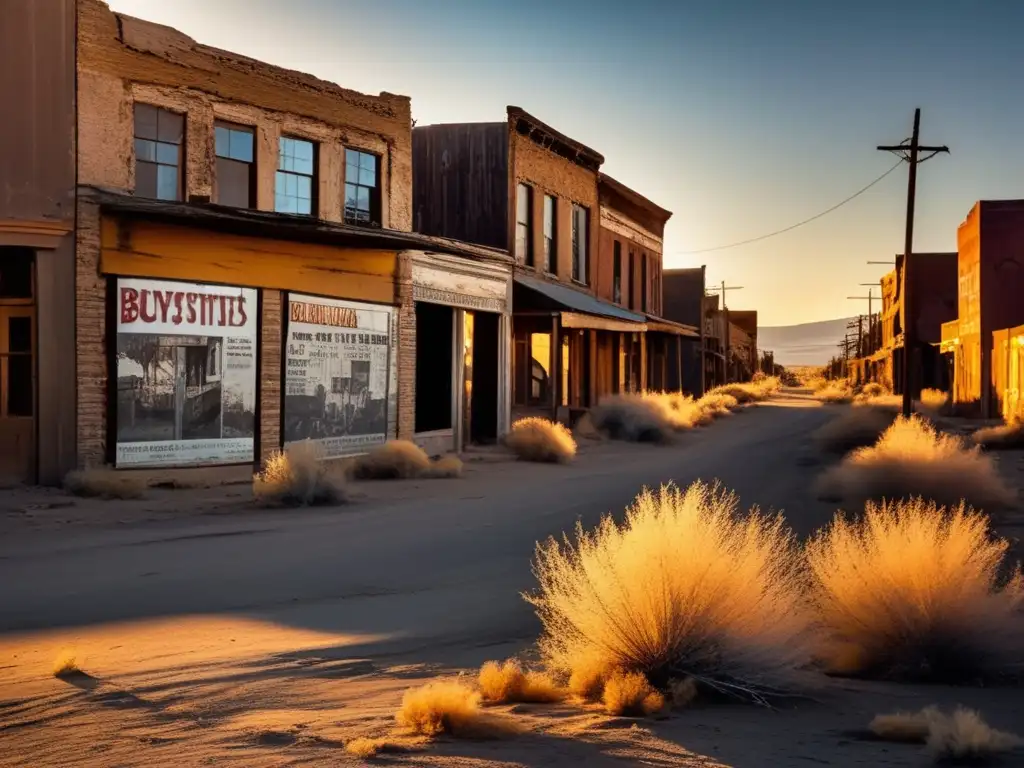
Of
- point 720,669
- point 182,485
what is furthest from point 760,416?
point 720,669

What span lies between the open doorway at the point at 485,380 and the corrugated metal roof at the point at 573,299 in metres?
1.37

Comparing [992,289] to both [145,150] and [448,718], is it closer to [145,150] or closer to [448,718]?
[145,150]

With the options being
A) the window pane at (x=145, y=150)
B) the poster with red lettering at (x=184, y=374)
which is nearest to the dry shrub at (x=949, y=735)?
the poster with red lettering at (x=184, y=374)

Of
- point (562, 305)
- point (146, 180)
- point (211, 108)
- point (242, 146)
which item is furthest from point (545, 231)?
point (146, 180)

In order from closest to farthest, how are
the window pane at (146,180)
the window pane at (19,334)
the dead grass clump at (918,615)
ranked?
Answer: the dead grass clump at (918,615) < the window pane at (19,334) < the window pane at (146,180)

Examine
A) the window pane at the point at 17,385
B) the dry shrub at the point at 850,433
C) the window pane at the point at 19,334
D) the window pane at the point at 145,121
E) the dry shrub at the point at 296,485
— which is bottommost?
the dry shrub at the point at 296,485

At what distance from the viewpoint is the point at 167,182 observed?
54.5ft

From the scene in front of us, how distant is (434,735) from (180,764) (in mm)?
1107

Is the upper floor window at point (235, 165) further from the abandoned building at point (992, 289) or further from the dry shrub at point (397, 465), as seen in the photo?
the abandoned building at point (992, 289)

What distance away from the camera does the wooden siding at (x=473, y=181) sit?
26.7 m

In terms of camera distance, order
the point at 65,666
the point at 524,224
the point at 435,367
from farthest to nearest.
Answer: the point at 524,224
the point at 435,367
the point at 65,666

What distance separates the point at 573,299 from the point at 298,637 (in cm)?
2136

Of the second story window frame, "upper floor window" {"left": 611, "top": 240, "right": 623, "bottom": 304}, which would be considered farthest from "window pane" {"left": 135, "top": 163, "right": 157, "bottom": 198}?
"upper floor window" {"left": 611, "top": 240, "right": 623, "bottom": 304}

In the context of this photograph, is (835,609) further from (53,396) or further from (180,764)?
(53,396)
